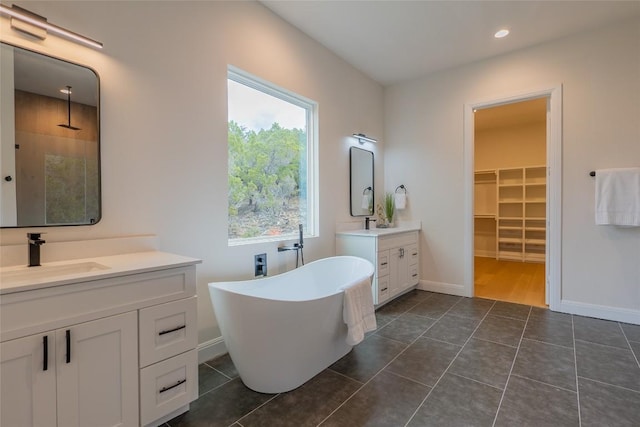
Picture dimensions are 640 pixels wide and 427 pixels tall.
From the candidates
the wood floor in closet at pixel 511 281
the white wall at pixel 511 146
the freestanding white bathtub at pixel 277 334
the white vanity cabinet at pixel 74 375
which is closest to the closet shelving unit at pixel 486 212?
the white wall at pixel 511 146

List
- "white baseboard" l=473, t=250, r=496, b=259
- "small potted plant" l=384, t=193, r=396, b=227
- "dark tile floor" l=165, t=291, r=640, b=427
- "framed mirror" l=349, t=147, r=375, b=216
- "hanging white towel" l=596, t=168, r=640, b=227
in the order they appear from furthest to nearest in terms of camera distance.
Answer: "white baseboard" l=473, t=250, r=496, b=259, "small potted plant" l=384, t=193, r=396, b=227, "framed mirror" l=349, t=147, r=375, b=216, "hanging white towel" l=596, t=168, r=640, b=227, "dark tile floor" l=165, t=291, r=640, b=427

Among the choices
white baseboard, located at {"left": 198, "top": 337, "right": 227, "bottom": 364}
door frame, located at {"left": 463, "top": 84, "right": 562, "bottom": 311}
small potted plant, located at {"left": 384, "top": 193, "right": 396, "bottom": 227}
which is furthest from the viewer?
small potted plant, located at {"left": 384, "top": 193, "right": 396, "bottom": 227}

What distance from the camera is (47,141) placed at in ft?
4.99

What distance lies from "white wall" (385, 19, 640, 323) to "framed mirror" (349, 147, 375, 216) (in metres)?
0.95

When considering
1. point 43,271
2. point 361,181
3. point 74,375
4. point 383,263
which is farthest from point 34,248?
point 361,181

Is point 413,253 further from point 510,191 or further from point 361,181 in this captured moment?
point 510,191

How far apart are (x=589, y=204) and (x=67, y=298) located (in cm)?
419

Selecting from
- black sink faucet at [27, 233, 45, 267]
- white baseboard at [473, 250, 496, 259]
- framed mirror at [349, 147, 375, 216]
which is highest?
framed mirror at [349, 147, 375, 216]

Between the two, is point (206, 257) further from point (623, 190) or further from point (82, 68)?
point (623, 190)

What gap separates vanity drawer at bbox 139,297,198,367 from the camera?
4.57 feet

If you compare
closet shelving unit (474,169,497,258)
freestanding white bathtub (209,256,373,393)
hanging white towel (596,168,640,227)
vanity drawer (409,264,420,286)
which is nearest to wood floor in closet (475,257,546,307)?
closet shelving unit (474,169,497,258)

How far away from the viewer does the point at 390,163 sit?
4.32m

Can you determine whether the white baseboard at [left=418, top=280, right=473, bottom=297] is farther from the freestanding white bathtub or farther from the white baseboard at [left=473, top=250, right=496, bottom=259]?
the white baseboard at [left=473, top=250, right=496, bottom=259]

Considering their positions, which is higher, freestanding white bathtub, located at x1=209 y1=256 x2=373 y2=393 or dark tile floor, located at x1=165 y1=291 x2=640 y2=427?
freestanding white bathtub, located at x1=209 y1=256 x2=373 y2=393
